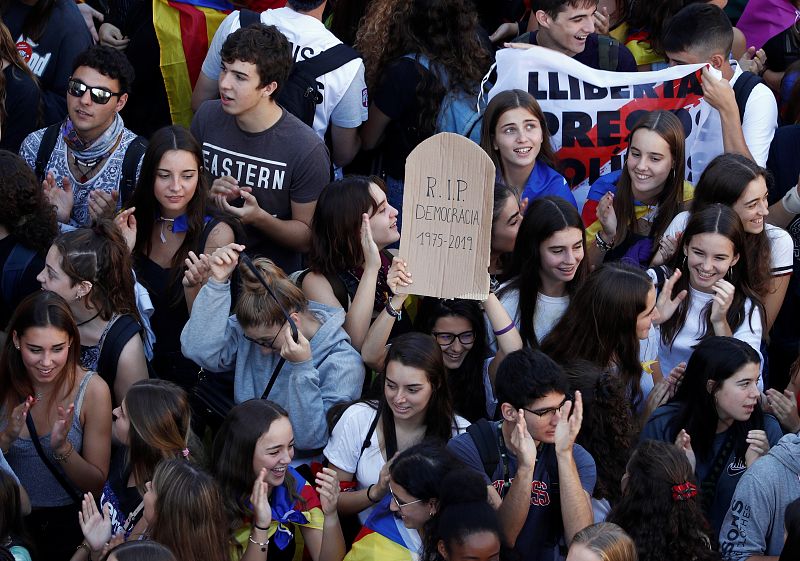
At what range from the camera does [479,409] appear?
5.96 m

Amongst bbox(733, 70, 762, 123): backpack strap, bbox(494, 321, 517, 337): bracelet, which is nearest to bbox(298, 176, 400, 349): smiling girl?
bbox(494, 321, 517, 337): bracelet

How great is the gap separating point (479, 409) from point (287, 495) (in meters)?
1.16

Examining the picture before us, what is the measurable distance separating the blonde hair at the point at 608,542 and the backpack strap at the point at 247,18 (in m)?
3.65

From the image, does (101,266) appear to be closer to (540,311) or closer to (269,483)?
(269,483)

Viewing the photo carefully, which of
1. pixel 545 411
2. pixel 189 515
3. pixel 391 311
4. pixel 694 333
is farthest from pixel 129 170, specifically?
pixel 694 333

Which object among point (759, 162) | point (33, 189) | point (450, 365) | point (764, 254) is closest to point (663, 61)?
point (759, 162)

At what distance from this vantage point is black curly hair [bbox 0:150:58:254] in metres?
5.85

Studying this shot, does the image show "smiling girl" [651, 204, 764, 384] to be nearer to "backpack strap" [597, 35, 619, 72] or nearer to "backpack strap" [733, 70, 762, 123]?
"backpack strap" [733, 70, 762, 123]

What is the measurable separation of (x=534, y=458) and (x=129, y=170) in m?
2.70

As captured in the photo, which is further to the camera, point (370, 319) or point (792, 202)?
point (792, 202)

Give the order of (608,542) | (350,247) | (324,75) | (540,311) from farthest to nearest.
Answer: (324,75) < (540,311) < (350,247) < (608,542)

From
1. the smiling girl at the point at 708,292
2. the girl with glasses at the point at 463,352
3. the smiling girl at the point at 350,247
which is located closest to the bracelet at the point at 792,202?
the smiling girl at the point at 708,292

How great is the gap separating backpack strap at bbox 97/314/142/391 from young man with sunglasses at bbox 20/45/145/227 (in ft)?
2.72

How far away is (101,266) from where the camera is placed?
18.6 feet
